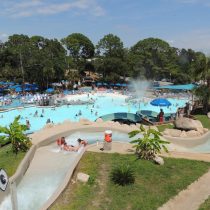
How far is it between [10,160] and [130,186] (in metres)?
7.07

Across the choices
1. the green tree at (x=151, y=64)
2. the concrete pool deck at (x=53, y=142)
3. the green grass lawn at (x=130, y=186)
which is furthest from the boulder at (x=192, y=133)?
the green tree at (x=151, y=64)

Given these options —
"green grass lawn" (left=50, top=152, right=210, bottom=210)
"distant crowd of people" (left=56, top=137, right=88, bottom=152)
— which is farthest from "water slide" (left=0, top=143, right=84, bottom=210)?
"green grass lawn" (left=50, top=152, right=210, bottom=210)

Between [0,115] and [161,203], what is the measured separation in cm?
3193

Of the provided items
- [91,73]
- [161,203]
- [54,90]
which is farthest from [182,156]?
[91,73]

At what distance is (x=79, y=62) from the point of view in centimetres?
7931

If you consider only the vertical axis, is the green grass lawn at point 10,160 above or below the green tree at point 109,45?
below

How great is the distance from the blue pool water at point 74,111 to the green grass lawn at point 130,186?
2120 cm

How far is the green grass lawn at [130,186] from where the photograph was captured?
12219 millimetres

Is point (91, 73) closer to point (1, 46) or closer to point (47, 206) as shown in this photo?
point (1, 46)

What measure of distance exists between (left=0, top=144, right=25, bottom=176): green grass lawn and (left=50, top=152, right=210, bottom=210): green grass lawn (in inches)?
131

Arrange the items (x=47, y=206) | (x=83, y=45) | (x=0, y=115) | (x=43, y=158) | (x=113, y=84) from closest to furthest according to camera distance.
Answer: (x=47, y=206), (x=43, y=158), (x=0, y=115), (x=113, y=84), (x=83, y=45)

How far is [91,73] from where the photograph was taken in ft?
286

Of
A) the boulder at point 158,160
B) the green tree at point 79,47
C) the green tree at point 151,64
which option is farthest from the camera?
the green tree at point 79,47

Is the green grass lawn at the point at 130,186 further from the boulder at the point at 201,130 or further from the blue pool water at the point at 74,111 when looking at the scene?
the blue pool water at the point at 74,111
